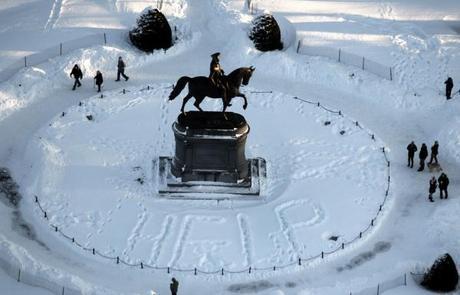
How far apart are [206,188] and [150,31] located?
1150cm

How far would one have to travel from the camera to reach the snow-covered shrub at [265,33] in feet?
158

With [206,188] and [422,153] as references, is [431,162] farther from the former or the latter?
[206,188]

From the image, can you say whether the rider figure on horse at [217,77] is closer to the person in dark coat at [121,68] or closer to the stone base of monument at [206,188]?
the stone base of monument at [206,188]

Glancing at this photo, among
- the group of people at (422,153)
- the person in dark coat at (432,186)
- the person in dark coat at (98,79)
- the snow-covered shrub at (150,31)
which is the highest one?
the snow-covered shrub at (150,31)

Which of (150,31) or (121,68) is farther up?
(150,31)

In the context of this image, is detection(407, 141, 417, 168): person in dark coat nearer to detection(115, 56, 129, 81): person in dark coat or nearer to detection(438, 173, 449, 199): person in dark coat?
detection(438, 173, 449, 199): person in dark coat

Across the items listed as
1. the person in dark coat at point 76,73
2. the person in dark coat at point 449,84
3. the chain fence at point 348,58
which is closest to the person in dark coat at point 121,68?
the person in dark coat at point 76,73

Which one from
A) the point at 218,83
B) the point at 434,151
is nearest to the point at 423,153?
the point at 434,151

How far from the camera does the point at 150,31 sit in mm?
48125

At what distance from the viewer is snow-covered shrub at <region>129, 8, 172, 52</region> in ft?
158

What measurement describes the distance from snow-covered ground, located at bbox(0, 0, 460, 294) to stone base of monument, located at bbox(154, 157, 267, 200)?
1.43 feet

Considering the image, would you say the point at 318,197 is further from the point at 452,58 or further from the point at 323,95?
the point at 452,58

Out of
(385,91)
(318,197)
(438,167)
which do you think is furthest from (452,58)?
(318,197)

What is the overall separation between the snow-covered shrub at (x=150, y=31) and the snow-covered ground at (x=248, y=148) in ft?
1.66
